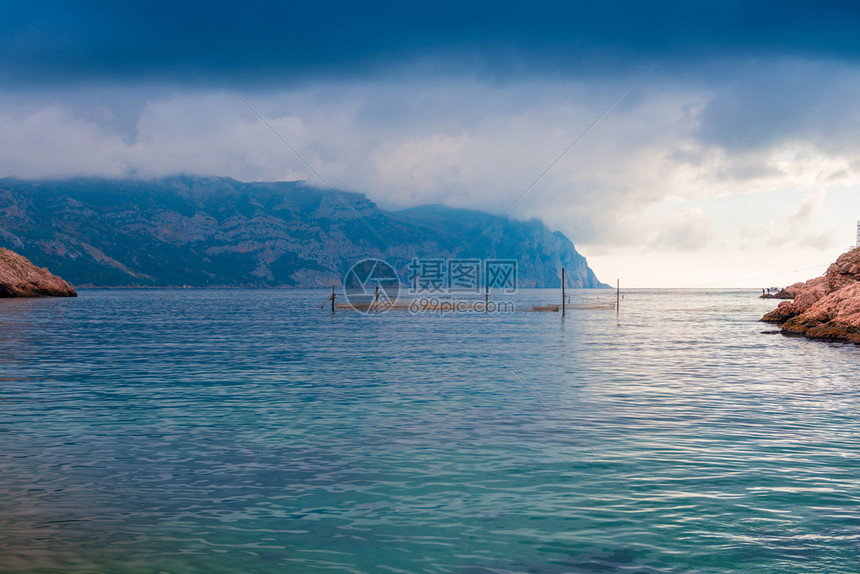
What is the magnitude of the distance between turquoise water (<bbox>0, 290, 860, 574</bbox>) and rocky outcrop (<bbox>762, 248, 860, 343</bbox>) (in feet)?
68.1

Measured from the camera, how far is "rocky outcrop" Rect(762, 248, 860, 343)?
157 ft

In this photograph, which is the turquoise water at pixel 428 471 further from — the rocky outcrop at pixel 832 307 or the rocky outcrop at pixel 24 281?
the rocky outcrop at pixel 24 281

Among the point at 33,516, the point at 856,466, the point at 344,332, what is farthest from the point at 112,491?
the point at 344,332

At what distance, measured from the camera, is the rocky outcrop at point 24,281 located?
13625 cm

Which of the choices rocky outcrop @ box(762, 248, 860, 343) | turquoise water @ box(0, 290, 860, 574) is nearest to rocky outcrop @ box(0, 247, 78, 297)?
turquoise water @ box(0, 290, 860, 574)

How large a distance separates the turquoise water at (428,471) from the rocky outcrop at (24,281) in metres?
126

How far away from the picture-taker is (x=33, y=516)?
10727mm

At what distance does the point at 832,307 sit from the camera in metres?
51.8

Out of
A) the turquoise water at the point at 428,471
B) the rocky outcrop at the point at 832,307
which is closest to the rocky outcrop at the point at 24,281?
the turquoise water at the point at 428,471

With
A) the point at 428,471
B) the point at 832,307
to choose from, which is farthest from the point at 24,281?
the point at 428,471

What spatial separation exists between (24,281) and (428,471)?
15763cm

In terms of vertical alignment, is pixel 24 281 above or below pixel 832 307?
above

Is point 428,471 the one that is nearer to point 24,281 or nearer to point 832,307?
point 832,307

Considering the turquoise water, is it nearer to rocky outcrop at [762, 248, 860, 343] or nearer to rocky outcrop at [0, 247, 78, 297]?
rocky outcrop at [762, 248, 860, 343]
